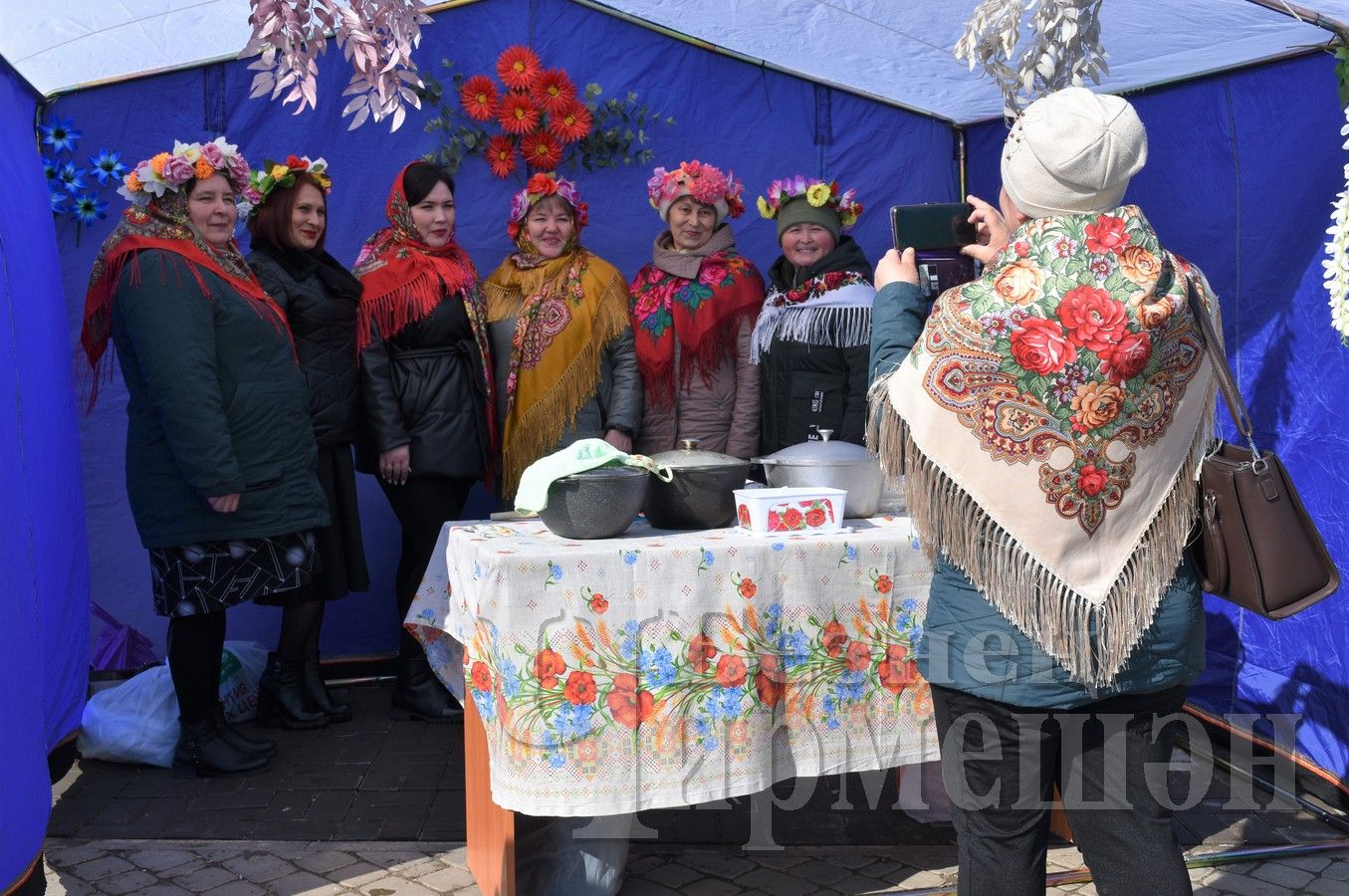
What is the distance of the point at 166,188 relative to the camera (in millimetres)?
3463

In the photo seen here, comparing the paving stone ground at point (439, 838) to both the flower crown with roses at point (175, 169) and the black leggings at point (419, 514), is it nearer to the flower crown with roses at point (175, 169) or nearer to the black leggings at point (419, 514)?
the black leggings at point (419, 514)

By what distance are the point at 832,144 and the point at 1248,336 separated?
6.36 feet

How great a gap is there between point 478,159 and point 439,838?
2685mm

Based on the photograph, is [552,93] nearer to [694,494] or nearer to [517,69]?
[517,69]

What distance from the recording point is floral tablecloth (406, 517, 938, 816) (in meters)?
2.28

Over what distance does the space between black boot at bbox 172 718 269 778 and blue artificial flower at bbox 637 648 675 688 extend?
181cm

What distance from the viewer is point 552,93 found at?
15.2 feet

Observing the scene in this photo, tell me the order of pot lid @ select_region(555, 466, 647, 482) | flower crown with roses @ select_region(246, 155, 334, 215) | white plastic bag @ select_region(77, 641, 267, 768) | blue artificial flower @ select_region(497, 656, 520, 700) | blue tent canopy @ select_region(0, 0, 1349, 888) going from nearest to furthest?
blue artificial flower @ select_region(497, 656, 520, 700), pot lid @ select_region(555, 466, 647, 482), blue tent canopy @ select_region(0, 0, 1349, 888), white plastic bag @ select_region(77, 641, 267, 768), flower crown with roses @ select_region(246, 155, 334, 215)

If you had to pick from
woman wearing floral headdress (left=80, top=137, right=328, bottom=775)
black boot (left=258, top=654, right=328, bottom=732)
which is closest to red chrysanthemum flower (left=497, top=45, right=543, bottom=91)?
woman wearing floral headdress (left=80, top=137, right=328, bottom=775)

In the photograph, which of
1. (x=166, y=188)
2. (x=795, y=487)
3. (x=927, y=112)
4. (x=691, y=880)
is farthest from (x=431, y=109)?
(x=691, y=880)

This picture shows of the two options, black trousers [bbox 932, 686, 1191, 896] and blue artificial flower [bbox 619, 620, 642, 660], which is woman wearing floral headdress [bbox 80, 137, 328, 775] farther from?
black trousers [bbox 932, 686, 1191, 896]

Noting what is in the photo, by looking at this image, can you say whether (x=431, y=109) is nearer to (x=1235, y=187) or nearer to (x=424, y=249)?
(x=424, y=249)

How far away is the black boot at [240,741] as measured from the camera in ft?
11.9

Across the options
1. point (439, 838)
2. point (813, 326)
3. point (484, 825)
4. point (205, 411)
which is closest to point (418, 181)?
point (205, 411)
